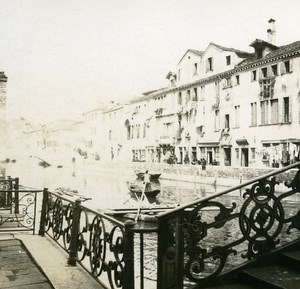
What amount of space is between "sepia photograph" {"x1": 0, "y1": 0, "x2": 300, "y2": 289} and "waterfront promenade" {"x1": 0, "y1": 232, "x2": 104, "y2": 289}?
0.02 metres

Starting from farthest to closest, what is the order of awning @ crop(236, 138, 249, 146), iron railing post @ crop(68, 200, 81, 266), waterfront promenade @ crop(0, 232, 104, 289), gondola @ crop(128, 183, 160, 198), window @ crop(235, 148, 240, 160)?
1. gondola @ crop(128, 183, 160, 198)
2. window @ crop(235, 148, 240, 160)
3. awning @ crop(236, 138, 249, 146)
4. iron railing post @ crop(68, 200, 81, 266)
5. waterfront promenade @ crop(0, 232, 104, 289)

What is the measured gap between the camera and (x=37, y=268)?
145 inches

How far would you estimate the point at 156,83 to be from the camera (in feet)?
38.0

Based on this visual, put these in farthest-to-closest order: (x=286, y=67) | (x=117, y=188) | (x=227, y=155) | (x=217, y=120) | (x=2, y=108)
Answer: (x=117, y=188) → (x=227, y=155) → (x=217, y=120) → (x=286, y=67) → (x=2, y=108)

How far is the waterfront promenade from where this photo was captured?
3211mm

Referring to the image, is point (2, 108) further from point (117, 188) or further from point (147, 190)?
point (117, 188)

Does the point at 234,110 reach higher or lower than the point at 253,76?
lower

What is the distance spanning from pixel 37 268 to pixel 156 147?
13.7m

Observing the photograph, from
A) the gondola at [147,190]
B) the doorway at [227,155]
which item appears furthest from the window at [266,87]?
the gondola at [147,190]

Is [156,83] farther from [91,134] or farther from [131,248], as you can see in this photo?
[131,248]

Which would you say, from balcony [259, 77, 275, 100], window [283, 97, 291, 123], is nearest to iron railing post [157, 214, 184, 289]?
window [283, 97, 291, 123]

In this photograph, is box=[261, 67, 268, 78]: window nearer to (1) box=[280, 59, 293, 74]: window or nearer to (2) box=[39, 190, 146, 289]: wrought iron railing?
(1) box=[280, 59, 293, 74]: window

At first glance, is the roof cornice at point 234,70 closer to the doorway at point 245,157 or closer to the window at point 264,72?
the window at point 264,72

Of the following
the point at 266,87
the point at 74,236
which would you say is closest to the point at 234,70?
the point at 266,87
